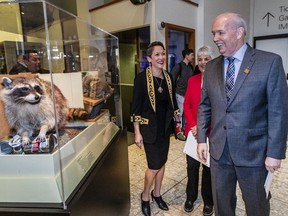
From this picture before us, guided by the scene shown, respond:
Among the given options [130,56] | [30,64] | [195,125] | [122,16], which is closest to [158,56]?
[195,125]

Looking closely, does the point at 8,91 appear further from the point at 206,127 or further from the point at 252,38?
the point at 252,38

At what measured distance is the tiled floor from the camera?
6.95 feet

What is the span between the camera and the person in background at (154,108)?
74.0 inches

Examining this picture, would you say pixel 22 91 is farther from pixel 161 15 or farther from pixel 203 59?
pixel 161 15

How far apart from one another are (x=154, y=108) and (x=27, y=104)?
103cm

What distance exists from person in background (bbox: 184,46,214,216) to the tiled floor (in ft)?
0.39

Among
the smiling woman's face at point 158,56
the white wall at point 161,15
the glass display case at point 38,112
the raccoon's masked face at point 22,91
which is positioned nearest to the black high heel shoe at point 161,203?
the glass display case at point 38,112

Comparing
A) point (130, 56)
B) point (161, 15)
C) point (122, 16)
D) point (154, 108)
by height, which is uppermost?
point (122, 16)

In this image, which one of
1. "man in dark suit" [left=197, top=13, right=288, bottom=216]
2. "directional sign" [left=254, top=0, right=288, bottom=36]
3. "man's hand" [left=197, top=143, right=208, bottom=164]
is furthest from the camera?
"directional sign" [left=254, top=0, right=288, bottom=36]

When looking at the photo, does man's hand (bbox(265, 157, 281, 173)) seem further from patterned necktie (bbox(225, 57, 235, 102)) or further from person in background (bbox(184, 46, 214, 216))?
person in background (bbox(184, 46, 214, 216))

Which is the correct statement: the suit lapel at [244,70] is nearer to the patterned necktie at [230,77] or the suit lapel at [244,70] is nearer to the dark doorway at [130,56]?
the patterned necktie at [230,77]

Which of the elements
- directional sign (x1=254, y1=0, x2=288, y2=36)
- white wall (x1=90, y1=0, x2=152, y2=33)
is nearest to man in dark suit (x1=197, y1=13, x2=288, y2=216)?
white wall (x1=90, y1=0, x2=152, y2=33)

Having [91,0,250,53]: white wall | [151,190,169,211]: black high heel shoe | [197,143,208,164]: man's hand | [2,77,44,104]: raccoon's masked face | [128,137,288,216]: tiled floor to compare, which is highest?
[91,0,250,53]: white wall

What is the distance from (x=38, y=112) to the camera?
1.06 metres
